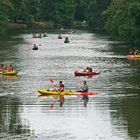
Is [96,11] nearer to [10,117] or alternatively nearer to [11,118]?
[10,117]

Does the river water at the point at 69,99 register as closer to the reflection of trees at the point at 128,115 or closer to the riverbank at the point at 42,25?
the reflection of trees at the point at 128,115

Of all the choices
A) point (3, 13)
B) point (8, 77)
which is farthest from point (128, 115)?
point (3, 13)

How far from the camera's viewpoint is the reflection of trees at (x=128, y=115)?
4203 centimetres

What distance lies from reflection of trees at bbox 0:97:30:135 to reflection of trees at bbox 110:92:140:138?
6.28 m

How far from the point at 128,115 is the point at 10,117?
8273mm

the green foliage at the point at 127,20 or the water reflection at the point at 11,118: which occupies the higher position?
the green foliage at the point at 127,20

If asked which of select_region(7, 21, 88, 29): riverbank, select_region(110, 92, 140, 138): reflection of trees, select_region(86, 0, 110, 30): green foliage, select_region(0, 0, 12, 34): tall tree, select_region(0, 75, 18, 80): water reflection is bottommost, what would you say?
select_region(110, 92, 140, 138): reflection of trees

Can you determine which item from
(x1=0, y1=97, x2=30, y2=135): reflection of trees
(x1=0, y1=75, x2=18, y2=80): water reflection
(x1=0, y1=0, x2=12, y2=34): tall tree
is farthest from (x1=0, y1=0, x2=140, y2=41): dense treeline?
(x1=0, y1=97, x2=30, y2=135): reflection of trees

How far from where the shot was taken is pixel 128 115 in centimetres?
4638

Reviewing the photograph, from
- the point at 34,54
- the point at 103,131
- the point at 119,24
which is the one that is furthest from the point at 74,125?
the point at 119,24

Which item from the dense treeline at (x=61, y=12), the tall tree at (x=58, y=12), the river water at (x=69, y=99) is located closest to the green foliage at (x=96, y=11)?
the dense treeline at (x=61, y=12)

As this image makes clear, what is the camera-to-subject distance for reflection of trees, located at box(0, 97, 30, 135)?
41.8 meters

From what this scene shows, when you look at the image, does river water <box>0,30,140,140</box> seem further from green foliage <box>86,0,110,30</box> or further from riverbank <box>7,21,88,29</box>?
green foliage <box>86,0,110,30</box>

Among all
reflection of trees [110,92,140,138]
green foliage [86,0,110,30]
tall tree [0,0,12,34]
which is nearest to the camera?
reflection of trees [110,92,140,138]
